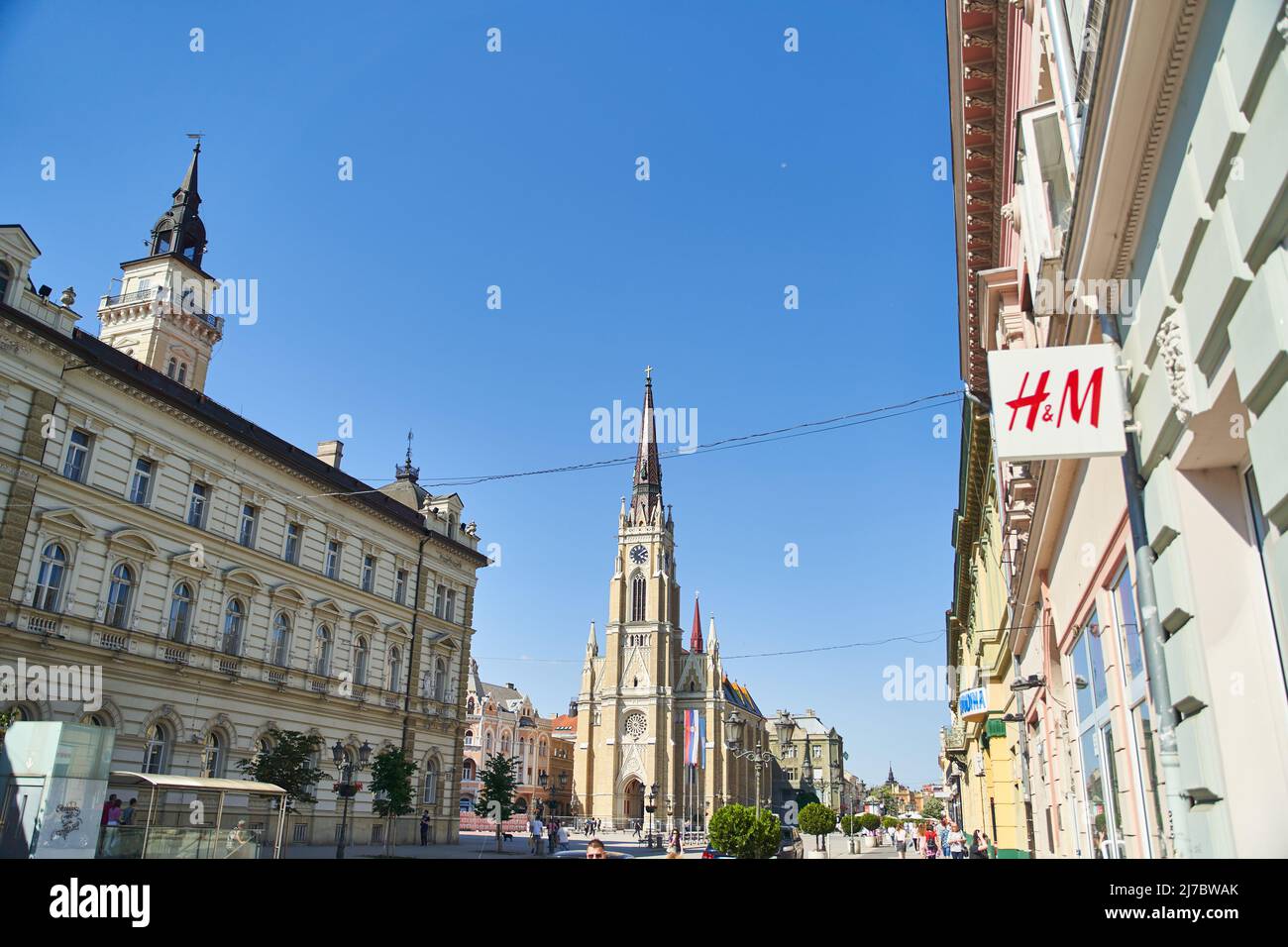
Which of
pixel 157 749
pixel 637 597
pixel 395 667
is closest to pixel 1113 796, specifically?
pixel 157 749

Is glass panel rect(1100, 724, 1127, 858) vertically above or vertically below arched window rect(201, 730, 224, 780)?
below

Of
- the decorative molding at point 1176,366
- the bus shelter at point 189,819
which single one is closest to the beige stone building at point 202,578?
the bus shelter at point 189,819

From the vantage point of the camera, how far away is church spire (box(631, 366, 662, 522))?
11431 cm

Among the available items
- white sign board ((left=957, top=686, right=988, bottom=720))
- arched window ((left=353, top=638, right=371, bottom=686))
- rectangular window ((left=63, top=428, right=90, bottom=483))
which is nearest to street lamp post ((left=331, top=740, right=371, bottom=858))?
arched window ((left=353, top=638, right=371, bottom=686))

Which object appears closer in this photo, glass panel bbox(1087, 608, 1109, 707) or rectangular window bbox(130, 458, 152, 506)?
glass panel bbox(1087, 608, 1109, 707)

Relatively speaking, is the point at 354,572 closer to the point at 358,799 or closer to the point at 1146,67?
the point at 358,799

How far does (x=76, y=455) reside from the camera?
25.2 meters

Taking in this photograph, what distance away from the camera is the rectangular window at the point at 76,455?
2480cm

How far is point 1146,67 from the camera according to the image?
4949 mm

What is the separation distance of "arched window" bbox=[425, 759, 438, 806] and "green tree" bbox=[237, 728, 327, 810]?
11.1 m

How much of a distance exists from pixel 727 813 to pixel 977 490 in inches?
539

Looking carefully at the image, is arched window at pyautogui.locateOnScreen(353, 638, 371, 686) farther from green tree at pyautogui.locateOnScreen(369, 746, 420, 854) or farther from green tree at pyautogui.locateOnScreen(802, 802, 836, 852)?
green tree at pyautogui.locateOnScreen(802, 802, 836, 852)

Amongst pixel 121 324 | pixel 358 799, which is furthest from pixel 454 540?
pixel 121 324

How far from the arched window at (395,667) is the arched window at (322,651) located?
13.0 feet
